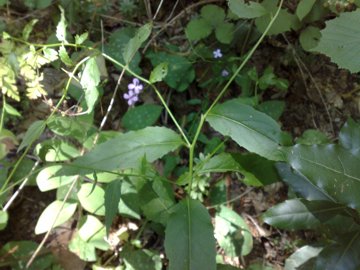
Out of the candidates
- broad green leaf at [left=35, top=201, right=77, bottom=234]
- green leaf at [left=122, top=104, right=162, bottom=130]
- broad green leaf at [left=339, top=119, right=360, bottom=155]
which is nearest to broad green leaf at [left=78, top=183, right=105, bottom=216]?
broad green leaf at [left=35, top=201, right=77, bottom=234]

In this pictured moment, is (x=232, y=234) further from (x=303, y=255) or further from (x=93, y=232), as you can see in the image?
(x=93, y=232)

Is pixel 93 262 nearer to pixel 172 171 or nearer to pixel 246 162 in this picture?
pixel 172 171

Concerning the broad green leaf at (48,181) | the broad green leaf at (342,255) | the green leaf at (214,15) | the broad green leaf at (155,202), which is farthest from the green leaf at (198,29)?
the broad green leaf at (342,255)

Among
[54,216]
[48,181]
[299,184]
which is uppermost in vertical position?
[299,184]

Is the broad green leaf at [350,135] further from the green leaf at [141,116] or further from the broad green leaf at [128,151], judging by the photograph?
the green leaf at [141,116]

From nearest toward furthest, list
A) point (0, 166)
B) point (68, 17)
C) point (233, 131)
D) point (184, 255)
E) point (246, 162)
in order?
point (184, 255), point (233, 131), point (246, 162), point (0, 166), point (68, 17)

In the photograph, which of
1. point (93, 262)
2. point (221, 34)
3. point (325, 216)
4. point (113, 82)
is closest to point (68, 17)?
point (113, 82)

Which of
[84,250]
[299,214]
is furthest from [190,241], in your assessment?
[84,250]
